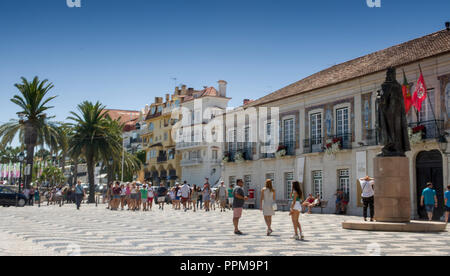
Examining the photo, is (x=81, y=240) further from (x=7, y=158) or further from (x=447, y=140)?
(x=7, y=158)

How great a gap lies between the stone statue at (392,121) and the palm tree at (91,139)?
35060 millimetres

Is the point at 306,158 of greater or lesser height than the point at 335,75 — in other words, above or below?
below

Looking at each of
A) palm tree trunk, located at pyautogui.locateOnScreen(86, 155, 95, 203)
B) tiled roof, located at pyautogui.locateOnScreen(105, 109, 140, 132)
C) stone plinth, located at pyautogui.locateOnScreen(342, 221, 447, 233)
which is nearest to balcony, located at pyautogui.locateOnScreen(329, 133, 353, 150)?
stone plinth, located at pyautogui.locateOnScreen(342, 221, 447, 233)

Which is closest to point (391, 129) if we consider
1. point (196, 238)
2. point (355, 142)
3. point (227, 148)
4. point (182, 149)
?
point (196, 238)

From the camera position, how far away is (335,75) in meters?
32.2

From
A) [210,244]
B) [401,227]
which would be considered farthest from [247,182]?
[210,244]

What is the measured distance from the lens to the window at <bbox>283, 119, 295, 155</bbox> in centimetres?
3400

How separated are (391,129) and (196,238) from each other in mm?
7171

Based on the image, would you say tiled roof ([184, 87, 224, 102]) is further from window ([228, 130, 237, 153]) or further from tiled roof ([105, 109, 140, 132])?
tiled roof ([105, 109, 140, 132])

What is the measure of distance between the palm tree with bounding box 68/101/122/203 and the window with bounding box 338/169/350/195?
81.1ft

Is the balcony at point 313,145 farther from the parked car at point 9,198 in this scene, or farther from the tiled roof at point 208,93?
the tiled roof at point 208,93

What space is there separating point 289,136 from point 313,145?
2796 millimetres

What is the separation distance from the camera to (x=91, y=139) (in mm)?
46812

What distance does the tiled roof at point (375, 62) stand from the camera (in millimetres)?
25336
